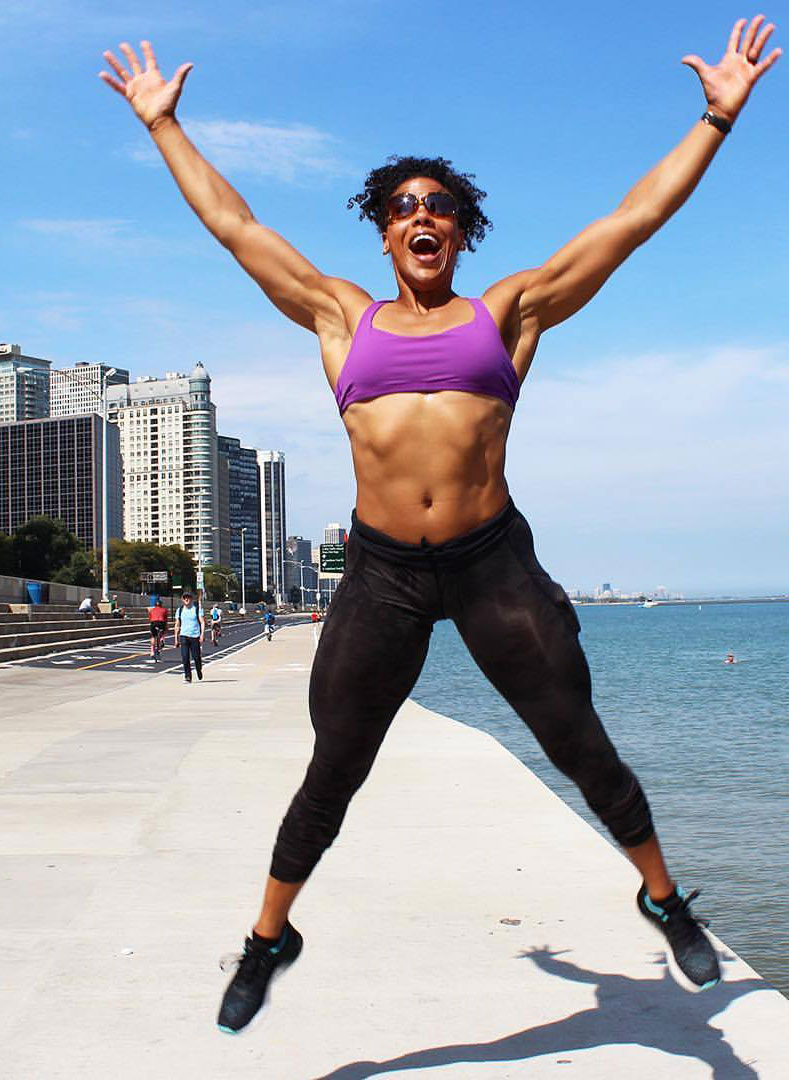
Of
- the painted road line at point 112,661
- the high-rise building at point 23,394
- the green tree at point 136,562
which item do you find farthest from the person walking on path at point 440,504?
the high-rise building at point 23,394

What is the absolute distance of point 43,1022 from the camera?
11.7 ft

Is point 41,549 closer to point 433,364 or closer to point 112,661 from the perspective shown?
point 112,661

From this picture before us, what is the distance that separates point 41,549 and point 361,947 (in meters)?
97.0

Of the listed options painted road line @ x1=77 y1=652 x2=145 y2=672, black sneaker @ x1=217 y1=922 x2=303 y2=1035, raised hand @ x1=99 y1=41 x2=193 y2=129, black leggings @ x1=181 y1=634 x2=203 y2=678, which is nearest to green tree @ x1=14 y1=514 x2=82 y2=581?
painted road line @ x1=77 y1=652 x2=145 y2=672

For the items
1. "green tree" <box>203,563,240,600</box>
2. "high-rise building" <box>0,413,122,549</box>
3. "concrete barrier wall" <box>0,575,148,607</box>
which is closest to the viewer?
"concrete barrier wall" <box>0,575,148,607</box>

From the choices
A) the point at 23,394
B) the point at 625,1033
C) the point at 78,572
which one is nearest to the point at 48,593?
the point at 625,1033

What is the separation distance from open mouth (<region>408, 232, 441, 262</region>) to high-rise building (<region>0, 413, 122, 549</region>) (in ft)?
514

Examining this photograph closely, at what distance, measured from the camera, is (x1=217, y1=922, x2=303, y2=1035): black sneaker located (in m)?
3.10

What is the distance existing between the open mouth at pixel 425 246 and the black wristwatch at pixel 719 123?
815 mm

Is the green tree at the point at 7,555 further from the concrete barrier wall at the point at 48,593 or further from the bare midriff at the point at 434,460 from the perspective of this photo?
the bare midriff at the point at 434,460

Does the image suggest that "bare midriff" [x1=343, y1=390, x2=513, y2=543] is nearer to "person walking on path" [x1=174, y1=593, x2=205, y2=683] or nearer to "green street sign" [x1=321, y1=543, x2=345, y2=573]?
"person walking on path" [x1=174, y1=593, x2=205, y2=683]

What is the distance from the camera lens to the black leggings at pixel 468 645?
3.11 metres

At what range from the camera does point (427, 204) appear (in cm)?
335

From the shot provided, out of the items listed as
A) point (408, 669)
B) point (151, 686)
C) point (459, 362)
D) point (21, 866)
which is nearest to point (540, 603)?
point (408, 669)
